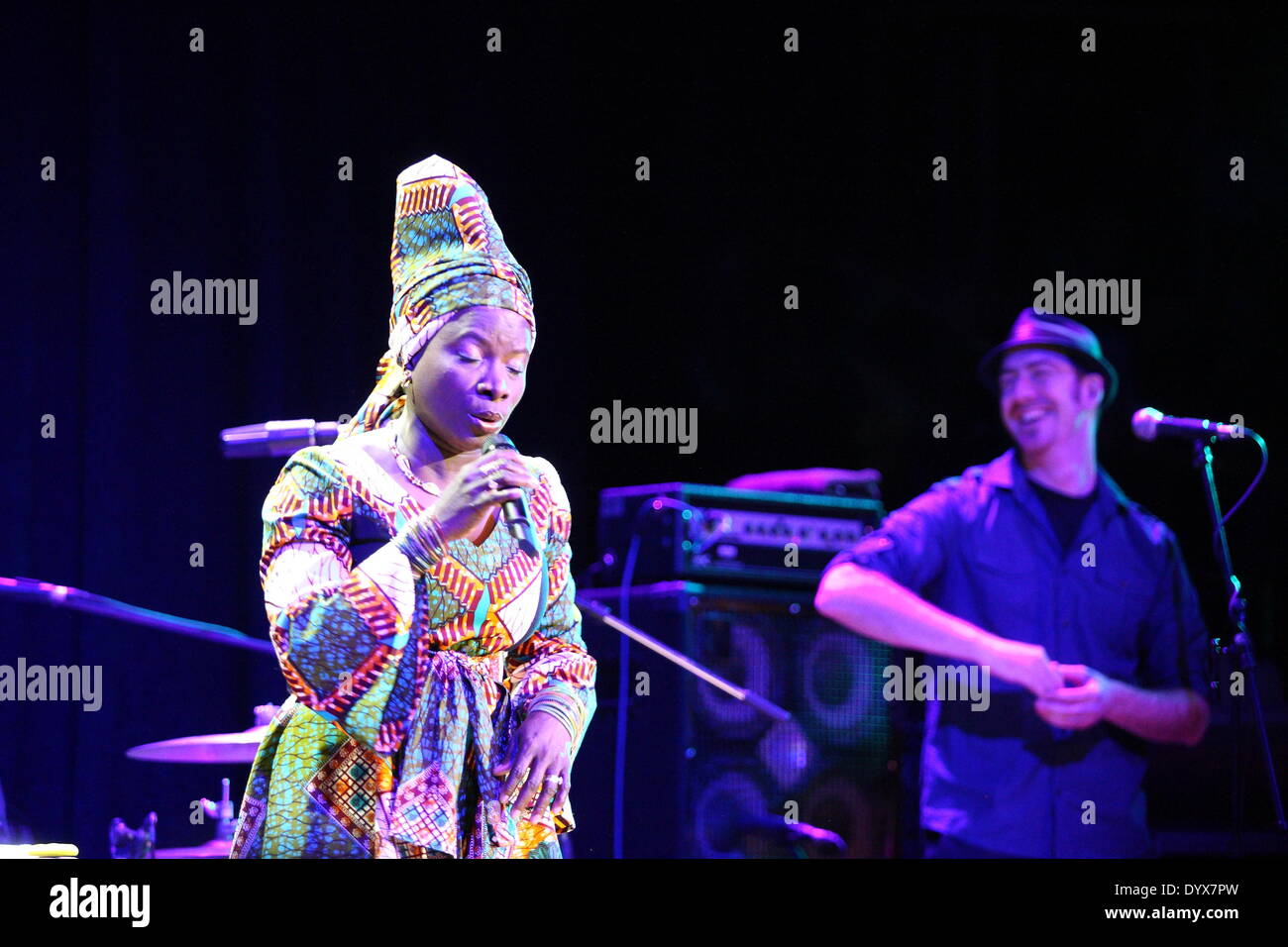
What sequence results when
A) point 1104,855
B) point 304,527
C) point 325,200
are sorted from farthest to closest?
1. point 325,200
2. point 1104,855
3. point 304,527

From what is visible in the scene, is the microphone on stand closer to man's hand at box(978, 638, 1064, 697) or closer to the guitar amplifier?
the guitar amplifier

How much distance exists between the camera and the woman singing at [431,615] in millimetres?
2105

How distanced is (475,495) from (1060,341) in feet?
6.15

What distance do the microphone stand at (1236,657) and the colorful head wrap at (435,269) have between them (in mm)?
1795

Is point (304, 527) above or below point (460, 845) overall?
above

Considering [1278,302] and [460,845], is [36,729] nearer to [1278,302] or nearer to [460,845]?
[460,845]

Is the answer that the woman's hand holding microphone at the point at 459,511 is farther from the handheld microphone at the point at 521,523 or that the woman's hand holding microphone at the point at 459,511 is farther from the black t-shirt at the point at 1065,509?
the black t-shirt at the point at 1065,509

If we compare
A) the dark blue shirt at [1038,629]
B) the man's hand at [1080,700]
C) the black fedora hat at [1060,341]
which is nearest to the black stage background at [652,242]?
the black fedora hat at [1060,341]

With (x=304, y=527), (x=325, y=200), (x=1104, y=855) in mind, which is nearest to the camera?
(x=304, y=527)

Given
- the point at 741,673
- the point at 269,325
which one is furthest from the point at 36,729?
the point at 741,673

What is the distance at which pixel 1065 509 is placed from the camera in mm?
3479

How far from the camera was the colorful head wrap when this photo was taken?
232 centimetres

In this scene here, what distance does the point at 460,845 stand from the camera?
219 cm

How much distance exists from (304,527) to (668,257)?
5.42ft
